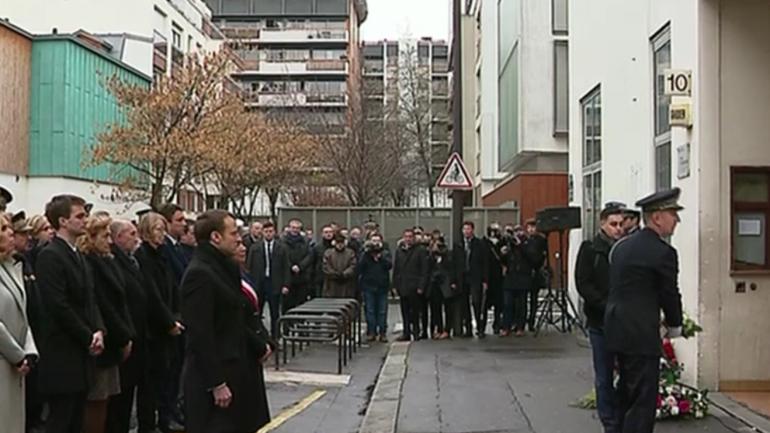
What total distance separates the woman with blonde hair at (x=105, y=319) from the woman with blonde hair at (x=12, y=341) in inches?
39.3

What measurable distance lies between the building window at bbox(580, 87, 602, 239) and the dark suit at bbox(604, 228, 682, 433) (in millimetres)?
8939

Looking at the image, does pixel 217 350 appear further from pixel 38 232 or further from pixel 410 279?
pixel 410 279

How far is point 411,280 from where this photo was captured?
1753 centimetres

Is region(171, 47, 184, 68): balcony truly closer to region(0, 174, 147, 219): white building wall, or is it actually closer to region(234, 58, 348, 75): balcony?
region(0, 174, 147, 219): white building wall

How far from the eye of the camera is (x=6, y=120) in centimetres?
3538

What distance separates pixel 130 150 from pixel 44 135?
14.3 feet

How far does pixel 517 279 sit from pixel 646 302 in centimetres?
1013

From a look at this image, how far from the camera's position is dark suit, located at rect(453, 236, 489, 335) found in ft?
57.7

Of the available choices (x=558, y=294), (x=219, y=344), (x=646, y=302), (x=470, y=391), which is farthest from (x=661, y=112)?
(x=558, y=294)

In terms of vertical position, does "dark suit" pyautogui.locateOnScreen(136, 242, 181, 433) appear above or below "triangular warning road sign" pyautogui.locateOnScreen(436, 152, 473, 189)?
below

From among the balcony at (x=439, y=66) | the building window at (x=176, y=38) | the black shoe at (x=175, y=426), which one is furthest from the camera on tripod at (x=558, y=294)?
the balcony at (x=439, y=66)

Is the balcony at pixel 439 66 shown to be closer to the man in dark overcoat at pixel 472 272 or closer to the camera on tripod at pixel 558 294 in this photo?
the camera on tripod at pixel 558 294

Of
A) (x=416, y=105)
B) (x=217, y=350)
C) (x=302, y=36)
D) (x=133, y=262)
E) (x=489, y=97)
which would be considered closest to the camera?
Answer: (x=217, y=350)

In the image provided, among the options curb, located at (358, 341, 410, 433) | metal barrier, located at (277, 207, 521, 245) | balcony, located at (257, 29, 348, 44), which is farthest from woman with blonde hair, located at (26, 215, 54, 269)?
balcony, located at (257, 29, 348, 44)
